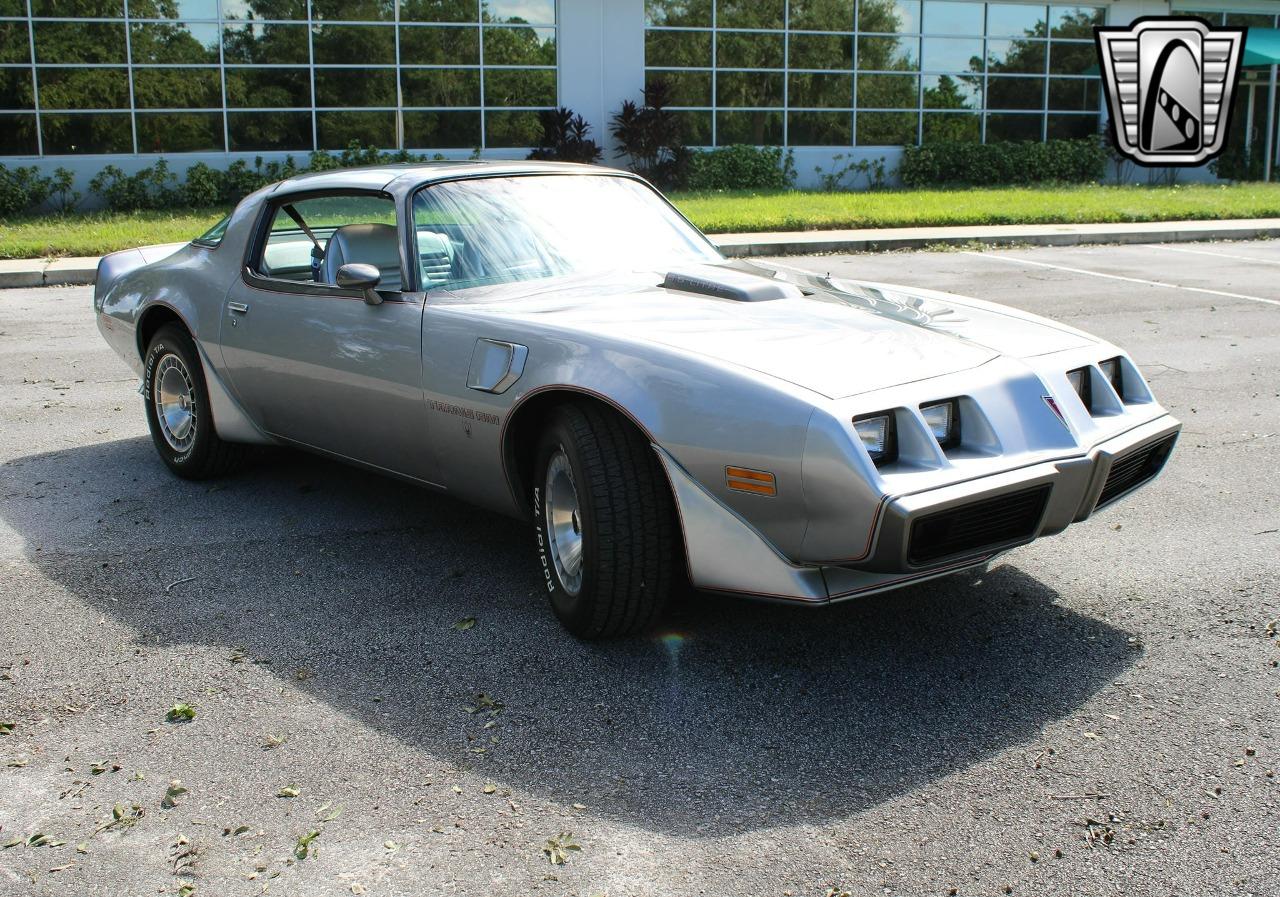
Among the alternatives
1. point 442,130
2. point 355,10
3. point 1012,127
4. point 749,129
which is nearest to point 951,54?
point 1012,127

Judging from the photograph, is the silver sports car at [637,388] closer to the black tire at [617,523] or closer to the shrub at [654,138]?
the black tire at [617,523]

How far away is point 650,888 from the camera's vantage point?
9.41 ft

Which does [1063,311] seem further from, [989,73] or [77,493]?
[989,73]

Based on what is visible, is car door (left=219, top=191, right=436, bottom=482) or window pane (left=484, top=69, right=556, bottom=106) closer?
car door (left=219, top=191, right=436, bottom=482)

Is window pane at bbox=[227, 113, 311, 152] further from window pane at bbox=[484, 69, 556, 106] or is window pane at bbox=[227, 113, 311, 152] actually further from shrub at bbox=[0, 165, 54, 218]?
window pane at bbox=[484, 69, 556, 106]

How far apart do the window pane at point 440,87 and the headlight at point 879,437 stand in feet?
69.0

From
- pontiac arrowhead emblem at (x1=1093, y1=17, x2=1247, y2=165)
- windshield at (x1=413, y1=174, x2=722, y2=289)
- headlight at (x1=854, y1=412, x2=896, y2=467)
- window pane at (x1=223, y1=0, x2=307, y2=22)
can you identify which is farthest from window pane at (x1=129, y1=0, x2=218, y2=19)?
headlight at (x1=854, y1=412, x2=896, y2=467)

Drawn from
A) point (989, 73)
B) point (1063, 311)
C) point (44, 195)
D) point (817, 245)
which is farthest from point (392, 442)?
point (989, 73)

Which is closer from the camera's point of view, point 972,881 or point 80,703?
point 972,881

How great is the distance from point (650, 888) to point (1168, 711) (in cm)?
163

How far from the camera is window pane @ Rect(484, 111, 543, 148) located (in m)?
23.7

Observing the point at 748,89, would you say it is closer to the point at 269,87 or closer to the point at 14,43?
the point at 269,87

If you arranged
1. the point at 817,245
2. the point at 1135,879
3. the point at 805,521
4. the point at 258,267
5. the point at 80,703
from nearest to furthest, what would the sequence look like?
1. the point at 1135,879
2. the point at 805,521
3. the point at 80,703
4. the point at 258,267
5. the point at 817,245

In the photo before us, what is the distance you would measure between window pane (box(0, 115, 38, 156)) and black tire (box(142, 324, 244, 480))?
55.6 ft
